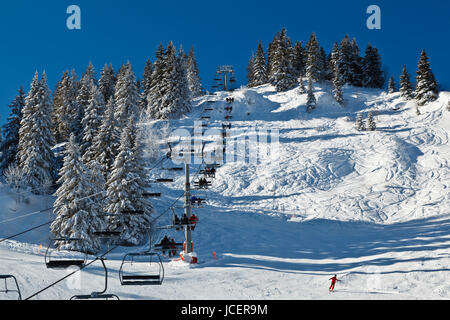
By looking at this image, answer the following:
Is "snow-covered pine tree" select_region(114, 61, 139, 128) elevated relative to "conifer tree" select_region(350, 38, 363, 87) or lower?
lower

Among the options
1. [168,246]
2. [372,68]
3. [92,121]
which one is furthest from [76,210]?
[372,68]

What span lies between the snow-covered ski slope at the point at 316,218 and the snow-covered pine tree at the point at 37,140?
2800mm

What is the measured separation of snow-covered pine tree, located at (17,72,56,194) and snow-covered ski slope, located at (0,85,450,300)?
280cm

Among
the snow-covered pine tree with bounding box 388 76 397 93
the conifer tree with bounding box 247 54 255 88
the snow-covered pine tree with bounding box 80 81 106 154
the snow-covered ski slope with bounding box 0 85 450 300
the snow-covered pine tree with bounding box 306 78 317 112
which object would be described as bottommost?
the snow-covered ski slope with bounding box 0 85 450 300

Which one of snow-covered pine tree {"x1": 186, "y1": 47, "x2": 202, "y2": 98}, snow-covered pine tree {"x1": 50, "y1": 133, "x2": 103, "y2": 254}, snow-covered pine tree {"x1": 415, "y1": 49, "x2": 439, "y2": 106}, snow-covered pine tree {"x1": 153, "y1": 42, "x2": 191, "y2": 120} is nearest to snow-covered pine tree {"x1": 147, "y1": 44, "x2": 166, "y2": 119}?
snow-covered pine tree {"x1": 153, "y1": 42, "x2": 191, "y2": 120}

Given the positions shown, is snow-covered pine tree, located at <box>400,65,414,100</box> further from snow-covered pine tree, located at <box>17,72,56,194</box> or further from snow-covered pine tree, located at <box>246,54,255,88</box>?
snow-covered pine tree, located at <box>17,72,56,194</box>

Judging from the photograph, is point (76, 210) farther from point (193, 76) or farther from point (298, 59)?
point (298, 59)

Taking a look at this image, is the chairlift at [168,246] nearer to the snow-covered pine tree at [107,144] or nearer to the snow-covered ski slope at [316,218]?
the snow-covered ski slope at [316,218]

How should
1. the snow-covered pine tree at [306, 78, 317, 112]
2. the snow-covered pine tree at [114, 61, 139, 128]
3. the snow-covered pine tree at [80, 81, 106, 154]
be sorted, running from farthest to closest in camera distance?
the snow-covered pine tree at [306, 78, 317, 112], the snow-covered pine tree at [114, 61, 139, 128], the snow-covered pine tree at [80, 81, 106, 154]

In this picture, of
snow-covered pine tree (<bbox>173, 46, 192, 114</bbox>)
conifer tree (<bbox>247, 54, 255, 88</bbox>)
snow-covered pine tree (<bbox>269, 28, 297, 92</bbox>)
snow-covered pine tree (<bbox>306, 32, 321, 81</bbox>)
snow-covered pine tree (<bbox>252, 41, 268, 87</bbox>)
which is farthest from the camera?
conifer tree (<bbox>247, 54, 255, 88</bbox>)

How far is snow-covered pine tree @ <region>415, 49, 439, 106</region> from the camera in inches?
2068

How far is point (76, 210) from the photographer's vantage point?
89.5 feet

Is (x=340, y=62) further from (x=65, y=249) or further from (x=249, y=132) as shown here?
(x=65, y=249)
